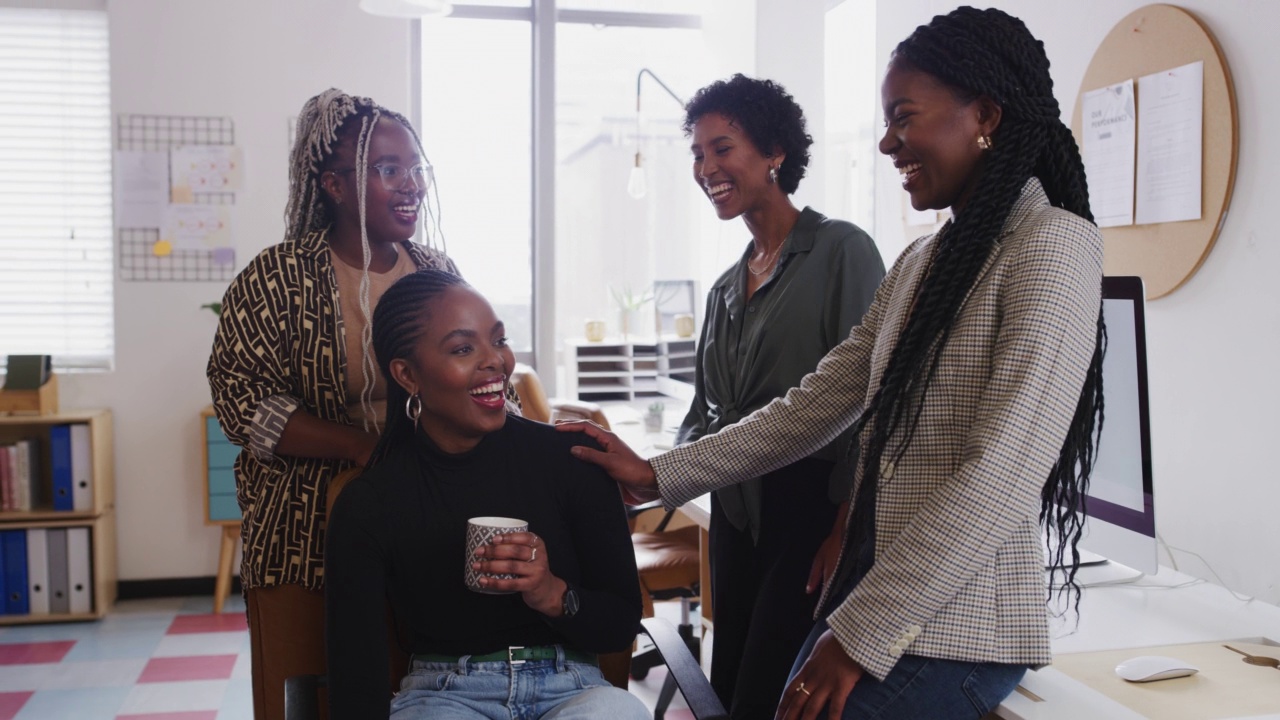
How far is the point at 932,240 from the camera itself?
145 cm

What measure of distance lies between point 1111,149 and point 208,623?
3.84 metres

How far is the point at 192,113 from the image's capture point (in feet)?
15.3

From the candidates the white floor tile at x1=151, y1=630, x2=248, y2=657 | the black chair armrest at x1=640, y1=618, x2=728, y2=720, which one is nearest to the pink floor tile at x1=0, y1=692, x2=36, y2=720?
the white floor tile at x1=151, y1=630, x2=248, y2=657

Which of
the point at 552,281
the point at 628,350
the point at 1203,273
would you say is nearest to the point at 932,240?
the point at 1203,273

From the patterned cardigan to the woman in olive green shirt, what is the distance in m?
0.75

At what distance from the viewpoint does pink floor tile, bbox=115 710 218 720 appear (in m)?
3.45

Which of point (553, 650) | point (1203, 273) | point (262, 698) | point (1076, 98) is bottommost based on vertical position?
point (262, 698)

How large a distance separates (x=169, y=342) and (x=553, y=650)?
3665 millimetres

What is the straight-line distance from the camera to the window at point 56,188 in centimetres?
466

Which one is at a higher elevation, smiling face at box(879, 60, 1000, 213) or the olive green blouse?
smiling face at box(879, 60, 1000, 213)

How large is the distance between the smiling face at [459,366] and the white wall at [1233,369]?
1527mm

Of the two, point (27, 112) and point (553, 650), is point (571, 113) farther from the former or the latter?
point (553, 650)

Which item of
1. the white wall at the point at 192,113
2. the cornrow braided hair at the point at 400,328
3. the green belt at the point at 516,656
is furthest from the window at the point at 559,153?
the green belt at the point at 516,656

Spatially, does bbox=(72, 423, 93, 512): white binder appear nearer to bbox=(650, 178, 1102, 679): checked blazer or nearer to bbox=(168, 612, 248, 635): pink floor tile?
bbox=(168, 612, 248, 635): pink floor tile
